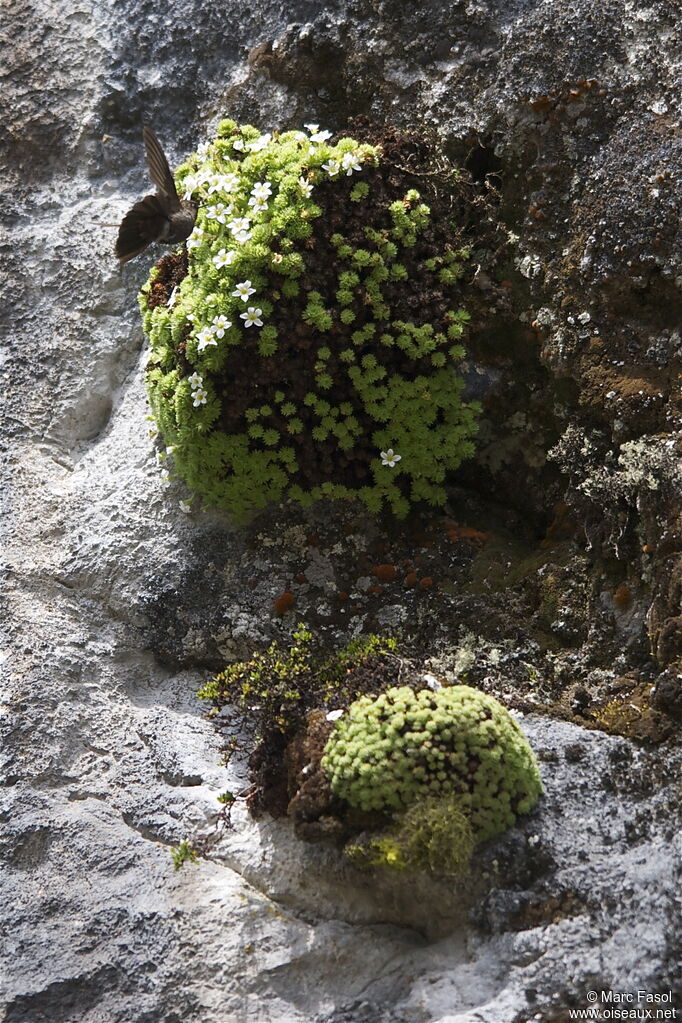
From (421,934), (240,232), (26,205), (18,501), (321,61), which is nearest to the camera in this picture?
(421,934)

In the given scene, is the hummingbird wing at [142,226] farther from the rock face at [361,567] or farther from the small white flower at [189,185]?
the rock face at [361,567]

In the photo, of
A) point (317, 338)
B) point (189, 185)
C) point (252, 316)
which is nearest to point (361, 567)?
→ point (317, 338)

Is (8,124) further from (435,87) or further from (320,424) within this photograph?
(320,424)

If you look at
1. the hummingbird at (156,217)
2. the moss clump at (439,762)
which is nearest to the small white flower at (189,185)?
the hummingbird at (156,217)

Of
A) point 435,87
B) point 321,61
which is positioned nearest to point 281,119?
point 321,61

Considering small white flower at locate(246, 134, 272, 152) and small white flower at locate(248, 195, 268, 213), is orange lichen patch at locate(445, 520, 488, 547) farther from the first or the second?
small white flower at locate(246, 134, 272, 152)

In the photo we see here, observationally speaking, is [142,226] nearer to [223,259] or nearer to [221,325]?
[223,259]
